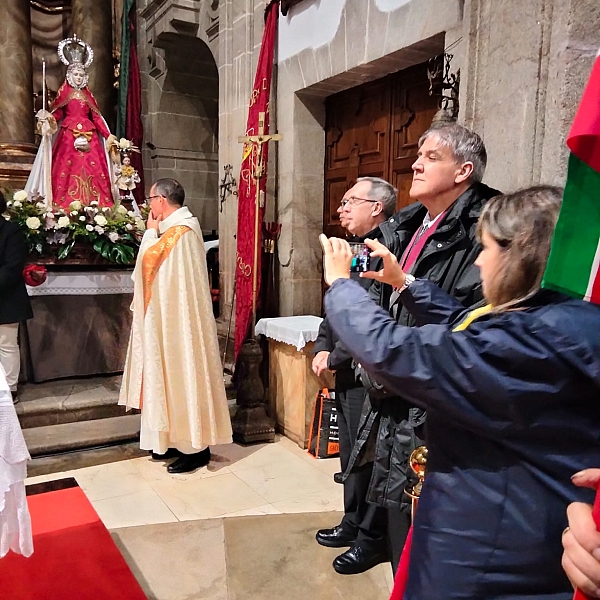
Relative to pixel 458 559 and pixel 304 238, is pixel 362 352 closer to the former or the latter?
pixel 458 559

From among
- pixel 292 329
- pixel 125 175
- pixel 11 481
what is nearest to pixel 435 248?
pixel 11 481

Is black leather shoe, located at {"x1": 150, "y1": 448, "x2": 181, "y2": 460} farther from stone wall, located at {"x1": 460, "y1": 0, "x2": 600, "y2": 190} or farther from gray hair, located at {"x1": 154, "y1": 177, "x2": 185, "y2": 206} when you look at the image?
stone wall, located at {"x1": 460, "y1": 0, "x2": 600, "y2": 190}

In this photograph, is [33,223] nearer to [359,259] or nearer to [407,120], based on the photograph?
[407,120]

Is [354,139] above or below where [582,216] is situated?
above

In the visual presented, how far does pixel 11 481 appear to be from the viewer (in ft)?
5.29

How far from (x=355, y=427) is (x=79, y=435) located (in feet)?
7.20

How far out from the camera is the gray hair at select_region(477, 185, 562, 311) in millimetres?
1093

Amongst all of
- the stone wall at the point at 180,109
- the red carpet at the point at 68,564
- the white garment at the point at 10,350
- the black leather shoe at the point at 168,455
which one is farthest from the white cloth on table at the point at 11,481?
the stone wall at the point at 180,109

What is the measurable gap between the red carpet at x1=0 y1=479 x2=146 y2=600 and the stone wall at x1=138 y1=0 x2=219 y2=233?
225 inches

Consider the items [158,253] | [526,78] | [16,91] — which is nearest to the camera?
[526,78]

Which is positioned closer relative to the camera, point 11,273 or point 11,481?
point 11,481

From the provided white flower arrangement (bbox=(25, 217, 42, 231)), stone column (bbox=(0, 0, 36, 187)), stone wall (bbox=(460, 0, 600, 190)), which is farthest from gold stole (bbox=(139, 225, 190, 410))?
stone column (bbox=(0, 0, 36, 187))

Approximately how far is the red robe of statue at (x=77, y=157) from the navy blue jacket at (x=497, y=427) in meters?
4.81

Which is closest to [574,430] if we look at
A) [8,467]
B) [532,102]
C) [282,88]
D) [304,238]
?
[8,467]
